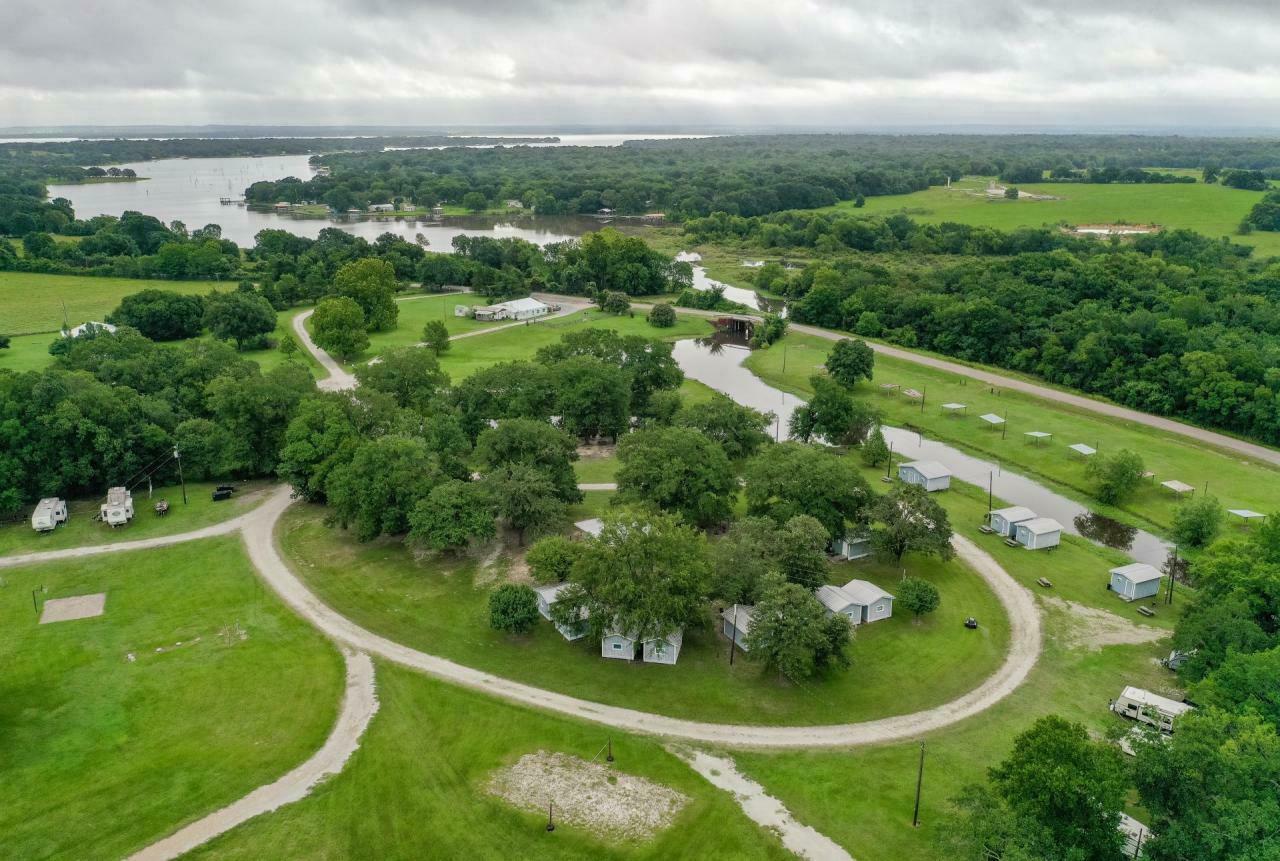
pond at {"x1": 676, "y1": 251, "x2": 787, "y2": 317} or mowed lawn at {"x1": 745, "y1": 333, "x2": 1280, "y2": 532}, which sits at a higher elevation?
pond at {"x1": 676, "y1": 251, "x2": 787, "y2": 317}

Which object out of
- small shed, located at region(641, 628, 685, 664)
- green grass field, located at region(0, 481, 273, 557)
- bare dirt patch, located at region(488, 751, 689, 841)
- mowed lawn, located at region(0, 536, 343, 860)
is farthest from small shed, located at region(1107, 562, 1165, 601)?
green grass field, located at region(0, 481, 273, 557)

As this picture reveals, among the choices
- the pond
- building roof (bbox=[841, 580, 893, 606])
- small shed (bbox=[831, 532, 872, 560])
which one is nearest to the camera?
building roof (bbox=[841, 580, 893, 606])

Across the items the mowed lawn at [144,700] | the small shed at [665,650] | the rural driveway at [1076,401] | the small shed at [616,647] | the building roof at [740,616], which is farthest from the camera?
the rural driveway at [1076,401]

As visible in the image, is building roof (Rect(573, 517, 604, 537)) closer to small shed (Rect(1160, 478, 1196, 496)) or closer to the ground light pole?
the ground light pole

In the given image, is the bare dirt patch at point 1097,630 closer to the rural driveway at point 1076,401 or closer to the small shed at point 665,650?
the small shed at point 665,650

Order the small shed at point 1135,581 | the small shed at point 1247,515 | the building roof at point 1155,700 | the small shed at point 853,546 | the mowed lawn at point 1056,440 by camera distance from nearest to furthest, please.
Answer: the building roof at point 1155,700 < the small shed at point 1135,581 < the small shed at point 853,546 < the small shed at point 1247,515 < the mowed lawn at point 1056,440

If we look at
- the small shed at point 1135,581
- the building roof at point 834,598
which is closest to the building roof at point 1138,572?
the small shed at point 1135,581
